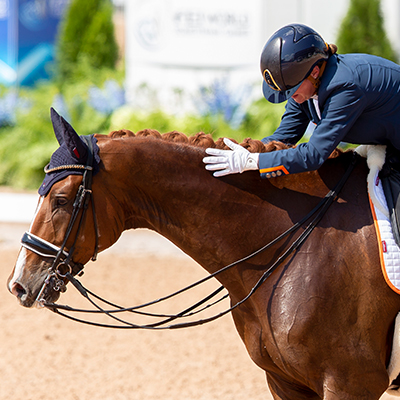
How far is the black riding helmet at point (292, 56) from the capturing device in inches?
110

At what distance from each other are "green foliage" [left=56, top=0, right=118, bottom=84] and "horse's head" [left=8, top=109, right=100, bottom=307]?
15.3 meters

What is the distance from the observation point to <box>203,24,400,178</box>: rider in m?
2.73

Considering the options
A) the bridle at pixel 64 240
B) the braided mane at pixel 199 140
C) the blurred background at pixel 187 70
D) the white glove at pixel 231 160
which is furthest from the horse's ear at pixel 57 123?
the blurred background at pixel 187 70

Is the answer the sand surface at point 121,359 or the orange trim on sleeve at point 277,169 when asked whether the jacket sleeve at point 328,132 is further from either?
the sand surface at point 121,359

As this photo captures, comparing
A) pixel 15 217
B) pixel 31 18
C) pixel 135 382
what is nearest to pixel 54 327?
pixel 135 382

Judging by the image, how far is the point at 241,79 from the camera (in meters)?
14.1

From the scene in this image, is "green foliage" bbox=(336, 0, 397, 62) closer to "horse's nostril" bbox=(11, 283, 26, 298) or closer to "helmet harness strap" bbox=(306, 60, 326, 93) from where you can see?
"helmet harness strap" bbox=(306, 60, 326, 93)

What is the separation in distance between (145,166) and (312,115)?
3.33ft

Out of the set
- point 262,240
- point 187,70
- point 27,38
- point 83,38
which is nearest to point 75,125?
point 187,70

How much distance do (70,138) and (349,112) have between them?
1367 millimetres

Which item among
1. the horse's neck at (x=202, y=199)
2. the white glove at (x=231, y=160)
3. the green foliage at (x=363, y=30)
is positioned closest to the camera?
the white glove at (x=231, y=160)

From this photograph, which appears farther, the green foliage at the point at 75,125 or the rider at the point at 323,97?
the green foliage at the point at 75,125

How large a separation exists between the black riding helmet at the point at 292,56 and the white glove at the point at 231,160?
39cm

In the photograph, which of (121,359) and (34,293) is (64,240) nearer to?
(34,293)
